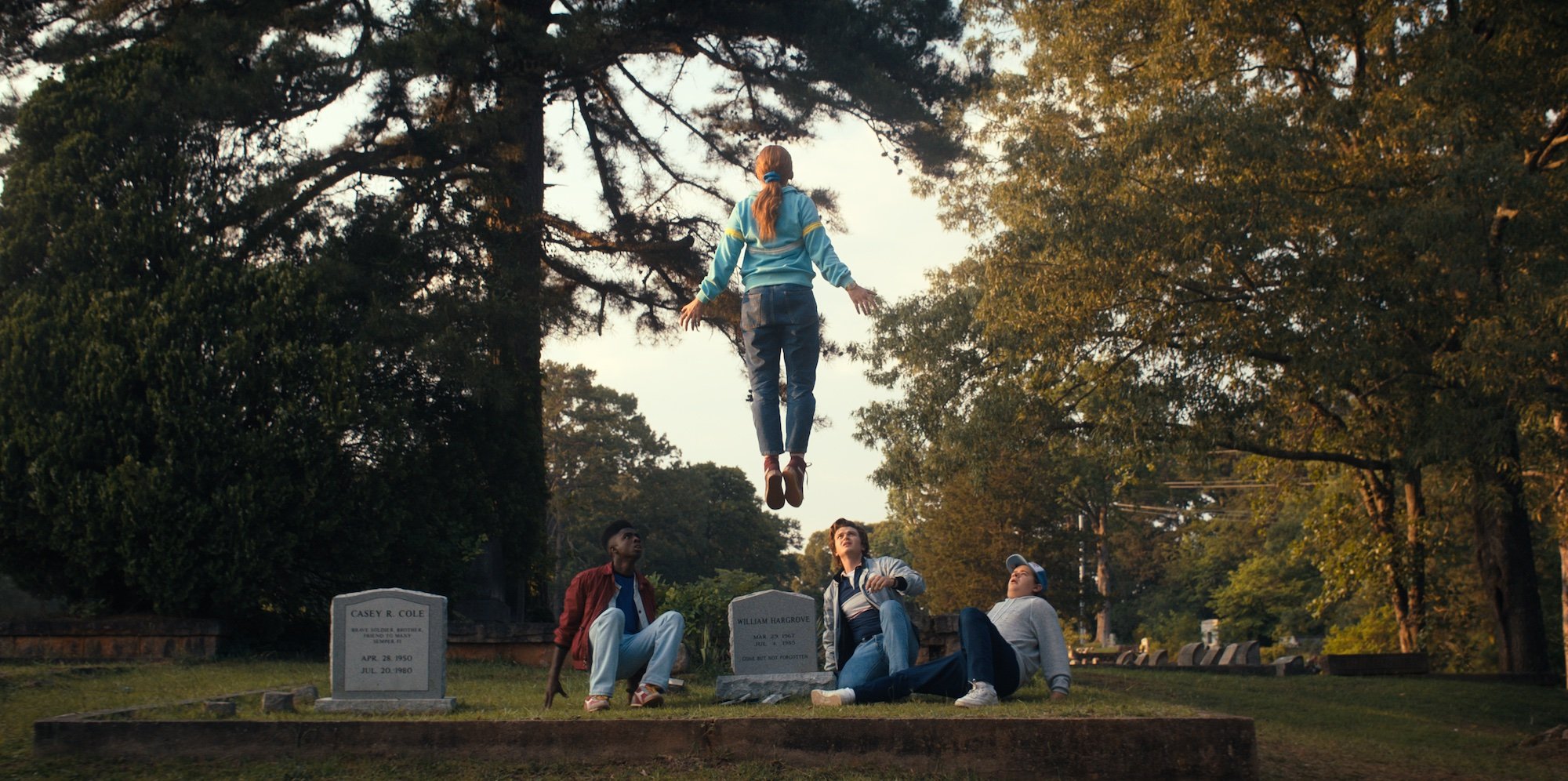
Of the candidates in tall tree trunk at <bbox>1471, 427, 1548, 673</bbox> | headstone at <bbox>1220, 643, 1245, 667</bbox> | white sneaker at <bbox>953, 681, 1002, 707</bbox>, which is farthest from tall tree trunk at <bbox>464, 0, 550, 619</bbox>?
tall tree trunk at <bbox>1471, 427, 1548, 673</bbox>

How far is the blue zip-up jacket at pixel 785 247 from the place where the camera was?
8.91 m

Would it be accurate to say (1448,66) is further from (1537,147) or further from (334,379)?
(334,379)

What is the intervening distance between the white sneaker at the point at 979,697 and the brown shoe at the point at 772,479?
2.08 m

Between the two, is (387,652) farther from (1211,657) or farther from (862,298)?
(1211,657)

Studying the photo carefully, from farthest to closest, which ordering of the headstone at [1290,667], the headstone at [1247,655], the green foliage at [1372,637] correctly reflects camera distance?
the green foliage at [1372,637] → the headstone at [1247,655] → the headstone at [1290,667]

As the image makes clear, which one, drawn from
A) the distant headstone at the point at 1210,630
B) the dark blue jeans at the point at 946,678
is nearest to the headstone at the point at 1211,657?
the dark blue jeans at the point at 946,678

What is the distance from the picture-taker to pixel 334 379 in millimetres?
13867

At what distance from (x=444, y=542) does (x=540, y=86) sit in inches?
249

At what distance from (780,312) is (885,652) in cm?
243

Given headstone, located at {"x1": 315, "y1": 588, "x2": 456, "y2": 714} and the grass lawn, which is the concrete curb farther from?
headstone, located at {"x1": 315, "y1": 588, "x2": 456, "y2": 714}

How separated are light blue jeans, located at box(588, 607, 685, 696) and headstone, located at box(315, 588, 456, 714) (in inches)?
37.9

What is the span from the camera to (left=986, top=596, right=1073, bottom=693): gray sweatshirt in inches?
322

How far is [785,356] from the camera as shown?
357 inches

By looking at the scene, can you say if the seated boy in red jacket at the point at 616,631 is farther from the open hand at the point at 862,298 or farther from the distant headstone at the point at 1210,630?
the distant headstone at the point at 1210,630
